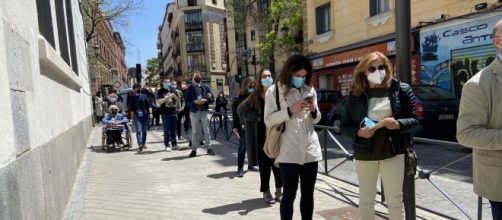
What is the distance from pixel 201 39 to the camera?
64.7 m

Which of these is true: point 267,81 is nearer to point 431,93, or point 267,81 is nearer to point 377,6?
point 431,93

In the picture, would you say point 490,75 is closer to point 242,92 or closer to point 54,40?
point 242,92

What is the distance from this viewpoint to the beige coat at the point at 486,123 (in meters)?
2.34

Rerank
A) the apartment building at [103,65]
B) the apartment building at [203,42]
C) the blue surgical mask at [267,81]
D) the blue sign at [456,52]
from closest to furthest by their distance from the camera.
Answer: the blue surgical mask at [267,81], the blue sign at [456,52], the apartment building at [103,65], the apartment building at [203,42]

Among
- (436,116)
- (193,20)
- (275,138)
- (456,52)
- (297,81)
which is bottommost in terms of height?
(436,116)

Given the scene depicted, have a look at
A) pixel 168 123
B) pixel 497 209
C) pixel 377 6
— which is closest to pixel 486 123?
Answer: pixel 497 209

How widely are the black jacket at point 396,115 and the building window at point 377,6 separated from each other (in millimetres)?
14015

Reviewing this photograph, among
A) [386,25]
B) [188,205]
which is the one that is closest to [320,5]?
[386,25]

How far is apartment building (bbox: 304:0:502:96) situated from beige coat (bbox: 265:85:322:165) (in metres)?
9.81

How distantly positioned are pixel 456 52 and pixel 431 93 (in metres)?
3.79

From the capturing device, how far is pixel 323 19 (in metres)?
20.7

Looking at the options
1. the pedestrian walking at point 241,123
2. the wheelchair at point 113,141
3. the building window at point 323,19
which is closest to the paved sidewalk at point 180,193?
the pedestrian walking at point 241,123

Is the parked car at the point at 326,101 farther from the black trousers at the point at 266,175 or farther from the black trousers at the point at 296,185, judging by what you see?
the black trousers at the point at 296,185

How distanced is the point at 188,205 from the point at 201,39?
2410 inches
